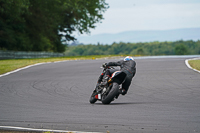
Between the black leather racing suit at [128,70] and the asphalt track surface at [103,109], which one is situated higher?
the black leather racing suit at [128,70]

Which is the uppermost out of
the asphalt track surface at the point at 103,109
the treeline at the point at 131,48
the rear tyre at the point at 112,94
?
the rear tyre at the point at 112,94

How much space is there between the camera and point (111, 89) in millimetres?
10242

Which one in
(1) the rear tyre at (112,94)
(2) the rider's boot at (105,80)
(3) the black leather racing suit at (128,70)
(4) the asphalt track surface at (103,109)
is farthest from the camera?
(3) the black leather racing suit at (128,70)

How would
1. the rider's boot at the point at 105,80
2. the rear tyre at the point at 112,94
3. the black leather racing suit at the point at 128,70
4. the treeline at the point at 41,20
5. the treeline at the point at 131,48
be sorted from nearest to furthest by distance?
the rear tyre at the point at 112,94 < the rider's boot at the point at 105,80 < the black leather racing suit at the point at 128,70 < the treeline at the point at 41,20 < the treeline at the point at 131,48

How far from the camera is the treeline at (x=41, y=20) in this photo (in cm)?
4895

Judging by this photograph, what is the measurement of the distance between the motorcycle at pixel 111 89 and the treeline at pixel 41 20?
34296 mm

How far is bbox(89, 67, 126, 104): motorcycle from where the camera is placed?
10195 millimetres

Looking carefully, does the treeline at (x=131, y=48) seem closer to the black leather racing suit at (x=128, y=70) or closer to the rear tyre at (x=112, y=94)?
the black leather racing suit at (x=128, y=70)

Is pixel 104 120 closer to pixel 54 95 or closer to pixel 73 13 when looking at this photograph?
pixel 54 95

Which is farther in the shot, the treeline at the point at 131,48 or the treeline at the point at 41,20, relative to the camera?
the treeline at the point at 131,48

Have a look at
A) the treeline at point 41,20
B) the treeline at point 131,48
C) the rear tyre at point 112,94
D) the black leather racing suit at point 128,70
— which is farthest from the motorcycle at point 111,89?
the treeline at point 131,48

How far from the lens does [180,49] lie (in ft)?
543

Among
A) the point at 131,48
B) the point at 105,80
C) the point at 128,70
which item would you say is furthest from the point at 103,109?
the point at 131,48

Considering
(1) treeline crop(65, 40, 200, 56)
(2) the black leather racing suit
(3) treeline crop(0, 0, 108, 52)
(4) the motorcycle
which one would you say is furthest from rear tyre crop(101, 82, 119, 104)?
(1) treeline crop(65, 40, 200, 56)
